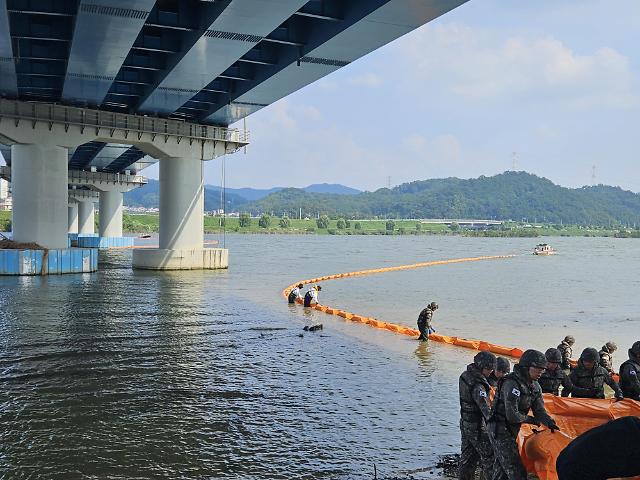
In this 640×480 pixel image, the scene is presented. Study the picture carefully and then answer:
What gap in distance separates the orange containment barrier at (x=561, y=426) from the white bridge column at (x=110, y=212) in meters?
91.5

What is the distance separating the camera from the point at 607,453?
393 centimetres

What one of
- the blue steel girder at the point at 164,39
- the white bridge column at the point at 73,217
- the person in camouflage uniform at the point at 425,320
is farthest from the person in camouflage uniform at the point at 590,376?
the white bridge column at the point at 73,217

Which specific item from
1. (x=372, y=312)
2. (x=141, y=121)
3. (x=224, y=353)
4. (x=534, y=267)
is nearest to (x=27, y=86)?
(x=141, y=121)

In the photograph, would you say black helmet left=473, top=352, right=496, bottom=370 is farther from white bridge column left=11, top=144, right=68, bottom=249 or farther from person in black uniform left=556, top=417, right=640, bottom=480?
white bridge column left=11, top=144, right=68, bottom=249

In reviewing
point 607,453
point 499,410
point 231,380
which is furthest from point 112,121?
point 607,453

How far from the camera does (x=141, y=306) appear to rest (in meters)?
28.7

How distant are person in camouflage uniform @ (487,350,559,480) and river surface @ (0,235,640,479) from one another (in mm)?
2144

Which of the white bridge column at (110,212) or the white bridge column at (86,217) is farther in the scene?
the white bridge column at (86,217)

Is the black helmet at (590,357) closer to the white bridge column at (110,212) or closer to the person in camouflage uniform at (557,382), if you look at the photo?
the person in camouflage uniform at (557,382)

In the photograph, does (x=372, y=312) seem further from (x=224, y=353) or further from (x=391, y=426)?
(x=391, y=426)

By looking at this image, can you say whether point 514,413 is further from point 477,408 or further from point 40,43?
point 40,43

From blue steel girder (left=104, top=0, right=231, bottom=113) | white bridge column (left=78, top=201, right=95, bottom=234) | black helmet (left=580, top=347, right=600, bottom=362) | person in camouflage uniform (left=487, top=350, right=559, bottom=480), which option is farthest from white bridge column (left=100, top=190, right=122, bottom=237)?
person in camouflage uniform (left=487, top=350, right=559, bottom=480)

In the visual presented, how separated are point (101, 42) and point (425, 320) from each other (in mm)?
18037

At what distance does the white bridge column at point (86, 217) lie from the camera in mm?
116312
